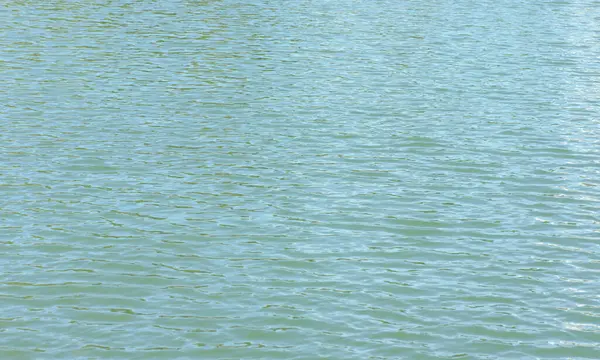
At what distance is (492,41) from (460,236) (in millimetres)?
22044

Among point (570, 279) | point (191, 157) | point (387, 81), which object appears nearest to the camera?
point (570, 279)

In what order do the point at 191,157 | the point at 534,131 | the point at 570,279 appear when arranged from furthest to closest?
1. the point at 534,131
2. the point at 191,157
3. the point at 570,279

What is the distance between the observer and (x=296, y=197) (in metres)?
21.3

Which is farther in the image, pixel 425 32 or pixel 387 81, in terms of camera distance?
pixel 425 32

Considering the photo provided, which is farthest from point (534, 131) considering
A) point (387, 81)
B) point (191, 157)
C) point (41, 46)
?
point (41, 46)

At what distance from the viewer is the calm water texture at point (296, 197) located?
15.4 metres

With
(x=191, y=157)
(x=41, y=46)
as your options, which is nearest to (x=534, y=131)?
(x=191, y=157)

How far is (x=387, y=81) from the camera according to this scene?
32.4 metres

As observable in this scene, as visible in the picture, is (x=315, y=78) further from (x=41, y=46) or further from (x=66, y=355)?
(x=66, y=355)

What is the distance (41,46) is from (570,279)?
2508cm

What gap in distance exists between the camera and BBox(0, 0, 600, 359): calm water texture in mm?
15375

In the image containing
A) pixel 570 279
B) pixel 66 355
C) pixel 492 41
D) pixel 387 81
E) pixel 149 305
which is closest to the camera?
pixel 66 355

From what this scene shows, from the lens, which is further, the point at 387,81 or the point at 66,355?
the point at 387,81

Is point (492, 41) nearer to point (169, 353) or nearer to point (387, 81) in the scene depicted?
point (387, 81)
